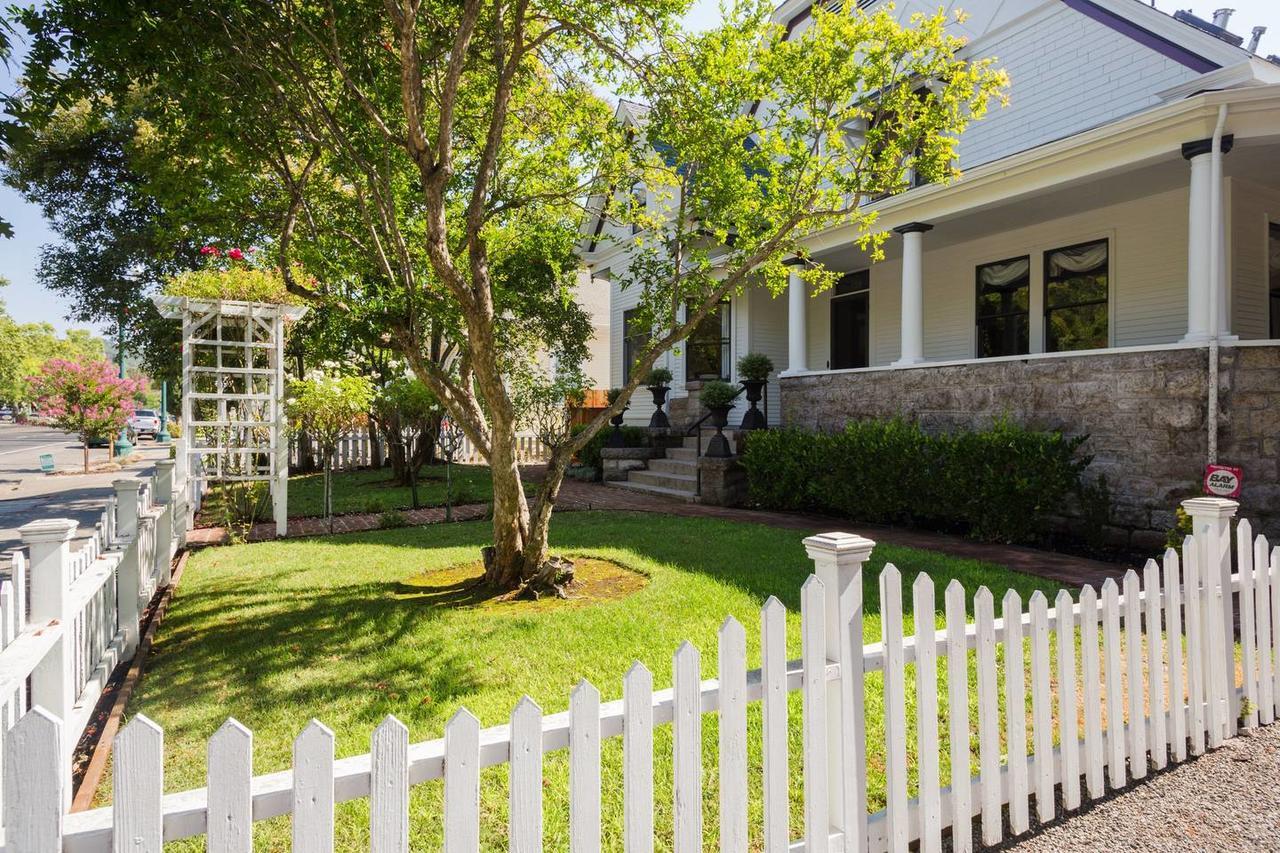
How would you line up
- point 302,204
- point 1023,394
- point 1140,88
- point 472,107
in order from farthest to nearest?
point 1140,88 → point 1023,394 → point 472,107 → point 302,204

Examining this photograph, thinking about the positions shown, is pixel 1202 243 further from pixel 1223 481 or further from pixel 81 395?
pixel 81 395

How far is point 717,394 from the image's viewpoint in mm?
11961

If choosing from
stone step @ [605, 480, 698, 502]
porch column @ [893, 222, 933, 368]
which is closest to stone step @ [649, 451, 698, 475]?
stone step @ [605, 480, 698, 502]

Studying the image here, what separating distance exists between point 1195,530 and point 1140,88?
834 cm

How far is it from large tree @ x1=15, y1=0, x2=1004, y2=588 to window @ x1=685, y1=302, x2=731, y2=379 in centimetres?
755

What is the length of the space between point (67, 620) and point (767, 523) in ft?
24.0

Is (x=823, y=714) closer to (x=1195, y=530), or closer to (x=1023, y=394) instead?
(x=1195, y=530)

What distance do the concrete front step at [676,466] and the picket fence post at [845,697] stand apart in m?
9.11

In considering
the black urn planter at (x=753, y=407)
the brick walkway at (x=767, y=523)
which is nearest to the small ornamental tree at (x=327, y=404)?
the brick walkway at (x=767, y=523)

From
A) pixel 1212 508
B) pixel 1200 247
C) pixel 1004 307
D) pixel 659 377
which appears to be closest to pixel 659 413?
pixel 659 377

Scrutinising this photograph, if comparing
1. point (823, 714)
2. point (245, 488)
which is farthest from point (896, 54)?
point (245, 488)

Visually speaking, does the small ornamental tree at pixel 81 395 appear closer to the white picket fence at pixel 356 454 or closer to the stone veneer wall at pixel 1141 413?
the white picket fence at pixel 356 454

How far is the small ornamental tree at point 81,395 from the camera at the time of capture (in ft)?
55.2

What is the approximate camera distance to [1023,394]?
326 inches
